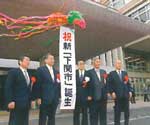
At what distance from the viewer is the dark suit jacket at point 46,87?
6480 millimetres

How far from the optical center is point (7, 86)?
6.14 m

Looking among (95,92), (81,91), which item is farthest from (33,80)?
(95,92)

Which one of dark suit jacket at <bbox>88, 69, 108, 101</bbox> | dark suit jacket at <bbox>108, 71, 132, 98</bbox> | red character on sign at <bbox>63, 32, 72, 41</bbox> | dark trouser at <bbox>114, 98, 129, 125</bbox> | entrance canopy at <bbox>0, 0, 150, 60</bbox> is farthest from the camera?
entrance canopy at <bbox>0, 0, 150, 60</bbox>

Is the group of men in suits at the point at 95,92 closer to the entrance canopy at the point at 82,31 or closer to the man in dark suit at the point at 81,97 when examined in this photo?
the man in dark suit at the point at 81,97

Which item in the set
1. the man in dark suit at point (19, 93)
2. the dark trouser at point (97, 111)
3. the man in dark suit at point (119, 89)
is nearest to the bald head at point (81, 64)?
the man in dark suit at point (119, 89)

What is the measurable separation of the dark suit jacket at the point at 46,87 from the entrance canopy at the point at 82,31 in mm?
5122

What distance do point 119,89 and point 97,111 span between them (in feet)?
2.32

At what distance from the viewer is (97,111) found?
7.46m

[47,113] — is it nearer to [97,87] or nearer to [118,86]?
[97,87]

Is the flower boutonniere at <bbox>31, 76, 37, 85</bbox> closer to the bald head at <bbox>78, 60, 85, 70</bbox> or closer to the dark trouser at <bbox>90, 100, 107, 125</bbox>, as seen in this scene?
the bald head at <bbox>78, 60, 85, 70</bbox>

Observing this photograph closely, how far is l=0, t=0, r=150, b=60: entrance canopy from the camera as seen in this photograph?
41.3ft

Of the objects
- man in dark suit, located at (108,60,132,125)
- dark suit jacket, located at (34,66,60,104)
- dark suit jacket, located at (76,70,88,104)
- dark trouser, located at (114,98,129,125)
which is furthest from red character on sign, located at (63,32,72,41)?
dark trouser, located at (114,98,129,125)

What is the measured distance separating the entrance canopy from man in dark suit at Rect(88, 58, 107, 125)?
14.6 ft

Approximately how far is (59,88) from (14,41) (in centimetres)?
968
